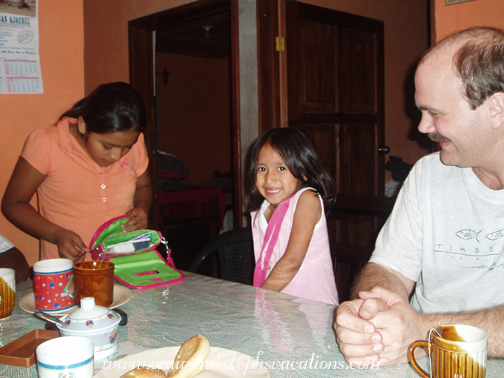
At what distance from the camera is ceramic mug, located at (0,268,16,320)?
1147mm

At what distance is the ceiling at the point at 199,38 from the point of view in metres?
5.58

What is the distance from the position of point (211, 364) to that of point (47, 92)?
260 cm

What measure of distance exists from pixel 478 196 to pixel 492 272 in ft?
0.69

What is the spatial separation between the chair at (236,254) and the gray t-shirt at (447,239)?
71cm

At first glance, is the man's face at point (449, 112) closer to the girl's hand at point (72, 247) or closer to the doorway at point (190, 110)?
the girl's hand at point (72, 247)

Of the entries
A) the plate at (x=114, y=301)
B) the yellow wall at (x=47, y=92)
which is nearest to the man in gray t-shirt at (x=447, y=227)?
the plate at (x=114, y=301)

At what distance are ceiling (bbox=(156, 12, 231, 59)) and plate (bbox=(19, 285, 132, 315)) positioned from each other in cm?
432

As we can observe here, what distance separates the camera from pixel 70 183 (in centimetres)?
191

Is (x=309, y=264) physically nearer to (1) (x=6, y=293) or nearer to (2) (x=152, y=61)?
(1) (x=6, y=293)

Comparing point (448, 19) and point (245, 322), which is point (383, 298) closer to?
point (245, 322)

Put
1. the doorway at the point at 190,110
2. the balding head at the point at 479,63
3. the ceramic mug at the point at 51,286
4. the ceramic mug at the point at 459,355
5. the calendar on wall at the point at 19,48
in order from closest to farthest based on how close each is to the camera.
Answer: the ceramic mug at the point at 459,355
the balding head at the point at 479,63
the ceramic mug at the point at 51,286
the calendar on wall at the point at 19,48
the doorway at the point at 190,110

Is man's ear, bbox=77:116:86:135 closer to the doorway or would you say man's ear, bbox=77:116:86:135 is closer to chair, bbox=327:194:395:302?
chair, bbox=327:194:395:302

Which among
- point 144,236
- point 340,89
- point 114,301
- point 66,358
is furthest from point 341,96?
point 66,358

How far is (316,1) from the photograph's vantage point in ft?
11.1
